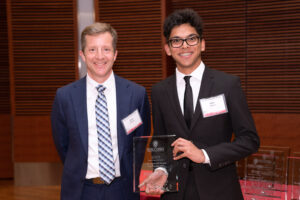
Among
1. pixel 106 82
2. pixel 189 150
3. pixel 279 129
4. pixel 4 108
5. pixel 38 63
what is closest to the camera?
pixel 189 150

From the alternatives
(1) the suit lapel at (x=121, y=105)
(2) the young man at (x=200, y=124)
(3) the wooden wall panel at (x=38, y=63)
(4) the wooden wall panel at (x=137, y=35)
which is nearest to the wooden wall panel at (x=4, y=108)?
(3) the wooden wall panel at (x=38, y=63)

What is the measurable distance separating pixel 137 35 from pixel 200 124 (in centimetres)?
320

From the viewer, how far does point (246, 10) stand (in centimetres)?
412

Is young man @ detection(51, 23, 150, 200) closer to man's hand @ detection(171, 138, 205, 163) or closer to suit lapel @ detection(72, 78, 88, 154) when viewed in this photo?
suit lapel @ detection(72, 78, 88, 154)

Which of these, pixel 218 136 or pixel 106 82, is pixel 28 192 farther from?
pixel 218 136

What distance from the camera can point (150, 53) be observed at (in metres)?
4.36

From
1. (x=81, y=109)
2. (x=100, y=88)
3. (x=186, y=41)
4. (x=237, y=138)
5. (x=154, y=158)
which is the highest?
(x=186, y=41)

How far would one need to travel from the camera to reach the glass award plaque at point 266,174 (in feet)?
6.28

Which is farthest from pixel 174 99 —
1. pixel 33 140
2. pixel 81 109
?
pixel 33 140

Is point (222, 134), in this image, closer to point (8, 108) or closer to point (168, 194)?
point (168, 194)

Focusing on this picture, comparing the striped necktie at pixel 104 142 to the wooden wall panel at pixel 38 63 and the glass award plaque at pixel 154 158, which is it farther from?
the wooden wall panel at pixel 38 63

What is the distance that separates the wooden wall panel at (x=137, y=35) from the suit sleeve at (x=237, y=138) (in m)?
2.98

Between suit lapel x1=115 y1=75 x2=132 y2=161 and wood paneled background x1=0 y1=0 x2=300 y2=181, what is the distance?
8.53 ft

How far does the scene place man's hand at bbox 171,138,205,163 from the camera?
1.31 meters
